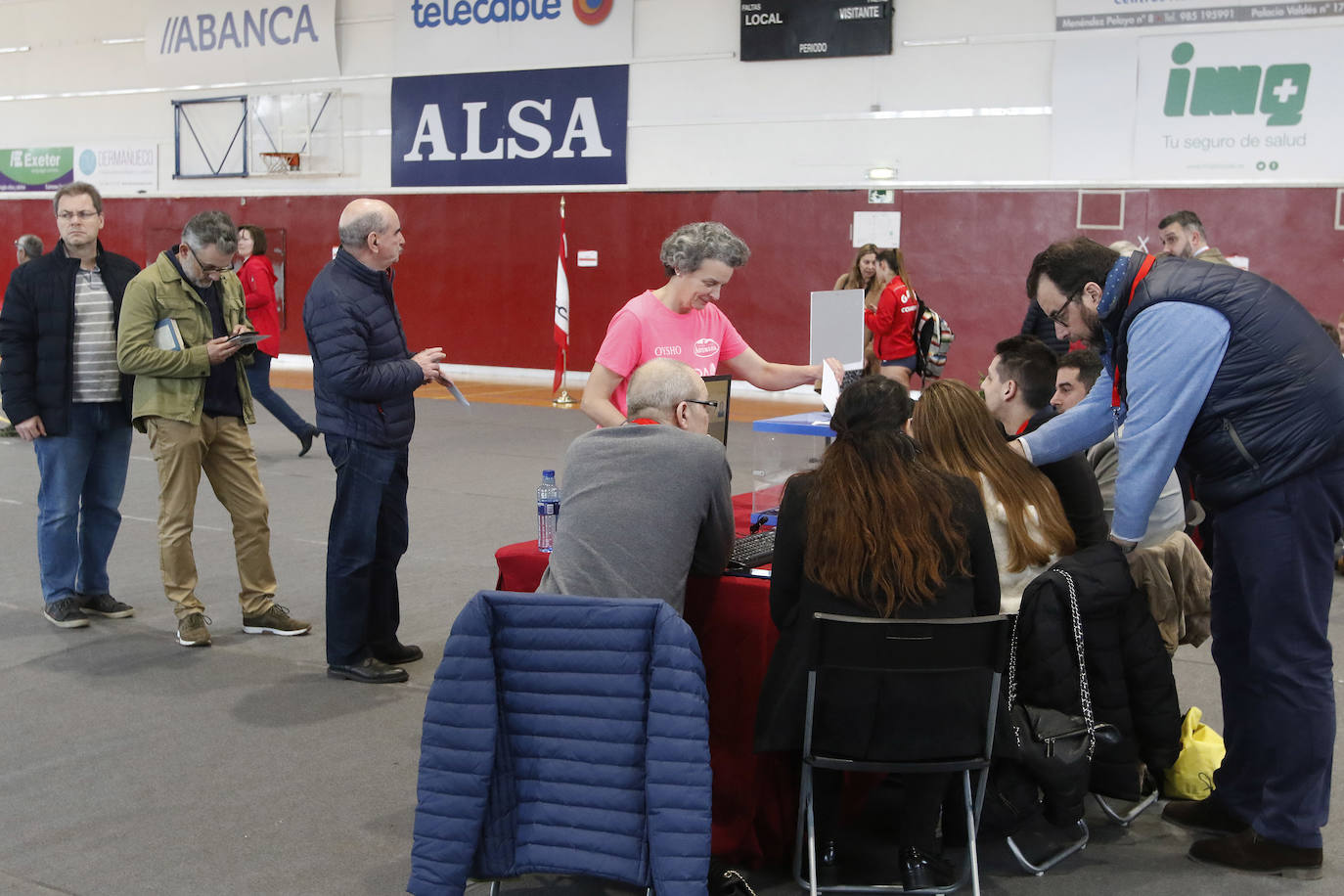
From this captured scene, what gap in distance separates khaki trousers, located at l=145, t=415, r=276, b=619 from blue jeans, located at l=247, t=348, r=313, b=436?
4182mm

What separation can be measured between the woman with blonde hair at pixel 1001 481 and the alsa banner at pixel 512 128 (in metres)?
10.9

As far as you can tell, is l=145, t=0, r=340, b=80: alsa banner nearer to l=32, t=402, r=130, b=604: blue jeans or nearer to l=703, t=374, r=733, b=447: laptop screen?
l=32, t=402, r=130, b=604: blue jeans

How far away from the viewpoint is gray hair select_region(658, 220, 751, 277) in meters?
3.74

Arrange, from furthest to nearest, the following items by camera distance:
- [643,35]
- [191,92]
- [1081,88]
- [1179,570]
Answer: [191,92] < [643,35] < [1081,88] < [1179,570]

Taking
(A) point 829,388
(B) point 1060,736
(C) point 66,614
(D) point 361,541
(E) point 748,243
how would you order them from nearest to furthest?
(B) point 1060,736 < (A) point 829,388 < (D) point 361,541 < (C) point 66,614 < (E) point 748,243

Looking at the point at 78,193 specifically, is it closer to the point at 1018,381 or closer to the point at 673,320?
the point at 673,320

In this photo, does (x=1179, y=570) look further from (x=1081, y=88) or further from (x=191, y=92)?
(x=191, y=92)

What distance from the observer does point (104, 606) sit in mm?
4961

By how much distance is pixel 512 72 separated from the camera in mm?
13969

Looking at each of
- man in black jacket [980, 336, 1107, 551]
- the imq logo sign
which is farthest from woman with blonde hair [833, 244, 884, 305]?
man in black jacket [980, 336, 1107, 551]

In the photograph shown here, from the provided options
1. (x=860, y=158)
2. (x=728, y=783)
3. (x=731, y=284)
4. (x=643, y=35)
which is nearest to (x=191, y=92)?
(x=643, y=35)

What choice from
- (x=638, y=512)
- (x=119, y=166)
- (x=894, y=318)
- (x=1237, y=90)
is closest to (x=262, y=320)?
(x=894, y=318)

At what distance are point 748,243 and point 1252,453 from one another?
10.8 metres

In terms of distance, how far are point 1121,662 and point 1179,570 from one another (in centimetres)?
45
